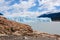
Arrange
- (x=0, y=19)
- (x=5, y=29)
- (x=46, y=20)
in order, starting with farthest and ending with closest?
(x=46, y=20) < (x=0, y=19) < (x=5, y=29)

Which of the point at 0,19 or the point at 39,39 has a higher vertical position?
the point at 0,19

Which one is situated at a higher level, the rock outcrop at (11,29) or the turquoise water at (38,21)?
the rock outcrop at (11,29)

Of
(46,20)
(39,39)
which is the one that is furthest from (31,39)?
(46,20)

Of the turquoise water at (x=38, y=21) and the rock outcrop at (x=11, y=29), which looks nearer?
the rock outcrop at (x=11, y=29)

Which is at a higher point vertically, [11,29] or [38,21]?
[11,29]

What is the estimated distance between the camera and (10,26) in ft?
25.0

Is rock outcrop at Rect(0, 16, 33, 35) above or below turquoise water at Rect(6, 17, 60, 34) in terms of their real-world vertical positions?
above

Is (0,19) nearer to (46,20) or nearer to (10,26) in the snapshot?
(10,26)

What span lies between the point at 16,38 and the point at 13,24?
1.96 m

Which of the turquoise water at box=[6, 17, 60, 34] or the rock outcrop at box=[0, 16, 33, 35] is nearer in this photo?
the rock outcrop at box=[0, 16, 33, 35]

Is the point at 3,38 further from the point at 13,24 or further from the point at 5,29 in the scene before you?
the point at 13,24

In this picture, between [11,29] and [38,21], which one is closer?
[11,29]

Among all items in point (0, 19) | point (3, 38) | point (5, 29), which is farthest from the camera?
point (0, 19)

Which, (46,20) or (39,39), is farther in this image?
(46,20)
